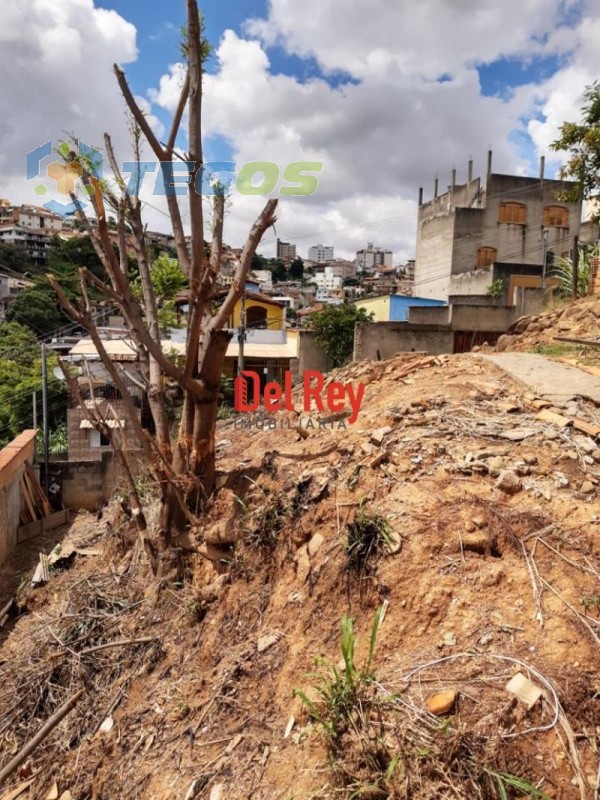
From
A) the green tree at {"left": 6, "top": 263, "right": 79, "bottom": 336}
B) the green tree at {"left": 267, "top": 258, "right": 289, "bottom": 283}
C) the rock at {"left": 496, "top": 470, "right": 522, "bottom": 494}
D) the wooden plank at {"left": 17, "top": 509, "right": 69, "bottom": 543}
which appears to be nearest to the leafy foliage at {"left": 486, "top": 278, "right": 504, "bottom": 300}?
the wooden plank at {"left": 17, "top": 509, "right": 69, "bottom": 543}

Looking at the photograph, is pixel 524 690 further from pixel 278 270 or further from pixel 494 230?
pixel 278 270

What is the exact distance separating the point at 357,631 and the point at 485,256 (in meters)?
22.6

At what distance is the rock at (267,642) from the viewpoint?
242 centimetres

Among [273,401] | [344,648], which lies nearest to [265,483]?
[344,648]

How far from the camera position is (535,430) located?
3354 millimetres

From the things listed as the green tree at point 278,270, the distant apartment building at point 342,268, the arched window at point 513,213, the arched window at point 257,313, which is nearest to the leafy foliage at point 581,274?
the arched window at point 513,213

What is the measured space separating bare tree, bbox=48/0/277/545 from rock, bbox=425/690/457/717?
74.6 inches

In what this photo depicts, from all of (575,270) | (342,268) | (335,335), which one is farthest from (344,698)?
(342,268)

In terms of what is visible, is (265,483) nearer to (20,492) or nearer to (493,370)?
(493,370)

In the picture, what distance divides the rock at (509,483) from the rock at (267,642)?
1384 mm

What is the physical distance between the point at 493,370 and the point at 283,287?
56.6 metres

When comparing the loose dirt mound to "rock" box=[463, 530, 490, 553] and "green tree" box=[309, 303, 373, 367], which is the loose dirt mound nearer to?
"rock" box=[463, 530, 490, 553]

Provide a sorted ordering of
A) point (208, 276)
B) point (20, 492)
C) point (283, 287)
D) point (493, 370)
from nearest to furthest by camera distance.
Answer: point (208, 276) → point (493, 370) → point (20, 492) → point (283, 287)

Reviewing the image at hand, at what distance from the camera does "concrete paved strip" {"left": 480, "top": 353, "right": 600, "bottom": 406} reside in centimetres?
411
